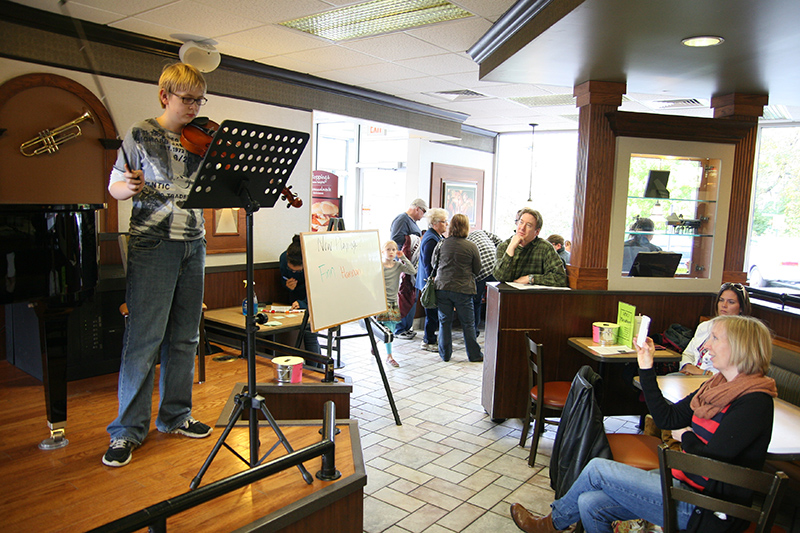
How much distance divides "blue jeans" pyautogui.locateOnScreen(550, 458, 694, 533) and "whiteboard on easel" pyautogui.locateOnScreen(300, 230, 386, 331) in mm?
1768

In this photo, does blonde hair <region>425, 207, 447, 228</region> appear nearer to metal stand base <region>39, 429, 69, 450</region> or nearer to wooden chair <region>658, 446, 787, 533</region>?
metal stand base <region>39, 429, 69, 450</region>

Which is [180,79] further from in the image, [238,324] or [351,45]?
[351,45]

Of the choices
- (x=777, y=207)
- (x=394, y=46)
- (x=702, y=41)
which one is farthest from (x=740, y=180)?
(x=777, y=207)

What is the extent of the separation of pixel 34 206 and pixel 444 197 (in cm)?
704

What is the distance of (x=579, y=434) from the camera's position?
2668 millimetres

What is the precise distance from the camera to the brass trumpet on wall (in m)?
3.72

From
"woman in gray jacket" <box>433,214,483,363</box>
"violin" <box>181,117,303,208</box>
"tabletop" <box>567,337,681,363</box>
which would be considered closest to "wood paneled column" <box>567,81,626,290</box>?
"tabletop" <box>567,337,681,363</box>

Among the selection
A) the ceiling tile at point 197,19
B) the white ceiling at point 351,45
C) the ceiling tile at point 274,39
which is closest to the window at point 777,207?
the white ceiling at point 351,45

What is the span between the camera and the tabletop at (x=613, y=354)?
343 centimetres

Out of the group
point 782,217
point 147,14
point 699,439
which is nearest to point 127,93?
point 147,14

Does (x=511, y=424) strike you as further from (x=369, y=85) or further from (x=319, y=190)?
(x=319, y=190)

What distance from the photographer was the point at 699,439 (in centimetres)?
218

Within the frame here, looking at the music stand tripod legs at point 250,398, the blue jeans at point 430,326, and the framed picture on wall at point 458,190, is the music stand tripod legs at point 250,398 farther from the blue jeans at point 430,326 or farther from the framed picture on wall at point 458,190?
the framed picture on wall at point 458,190

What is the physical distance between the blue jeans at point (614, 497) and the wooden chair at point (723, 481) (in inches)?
7.0
